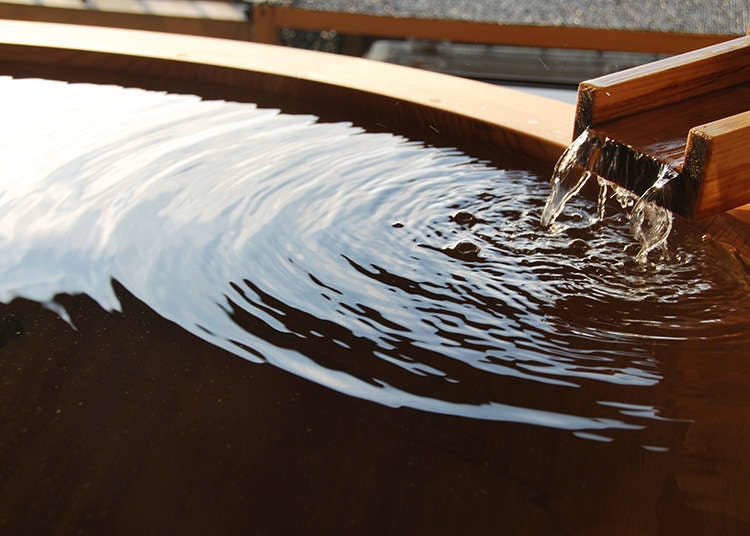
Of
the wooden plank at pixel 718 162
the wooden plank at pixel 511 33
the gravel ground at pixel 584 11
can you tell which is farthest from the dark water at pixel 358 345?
the gravel ground at pixel 584 11

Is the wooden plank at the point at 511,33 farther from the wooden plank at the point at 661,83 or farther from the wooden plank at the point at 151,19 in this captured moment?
the wooden plank at the point at 661,83

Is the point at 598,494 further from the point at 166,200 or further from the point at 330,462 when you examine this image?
the point at 166,200

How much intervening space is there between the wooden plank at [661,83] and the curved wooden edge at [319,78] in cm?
28

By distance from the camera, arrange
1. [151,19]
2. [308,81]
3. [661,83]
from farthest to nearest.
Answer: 1. [151,19]
2. [308,81]
3. [661,83]

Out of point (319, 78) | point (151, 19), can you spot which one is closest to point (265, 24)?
point (151, 19)

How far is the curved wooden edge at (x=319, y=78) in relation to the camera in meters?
1.79

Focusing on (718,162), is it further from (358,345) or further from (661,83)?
(358,345)

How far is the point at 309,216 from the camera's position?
1432 millimetres

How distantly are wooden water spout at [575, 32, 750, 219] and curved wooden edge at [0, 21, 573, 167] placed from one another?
0.29m

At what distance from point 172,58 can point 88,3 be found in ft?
10.4

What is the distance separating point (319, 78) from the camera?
2012 mm

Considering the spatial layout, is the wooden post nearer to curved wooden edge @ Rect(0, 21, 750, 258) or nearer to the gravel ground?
the gravel ground

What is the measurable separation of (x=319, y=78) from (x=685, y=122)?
0.95 meters

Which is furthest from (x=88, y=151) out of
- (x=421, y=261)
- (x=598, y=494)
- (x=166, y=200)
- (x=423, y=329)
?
(x=598, y=494)
